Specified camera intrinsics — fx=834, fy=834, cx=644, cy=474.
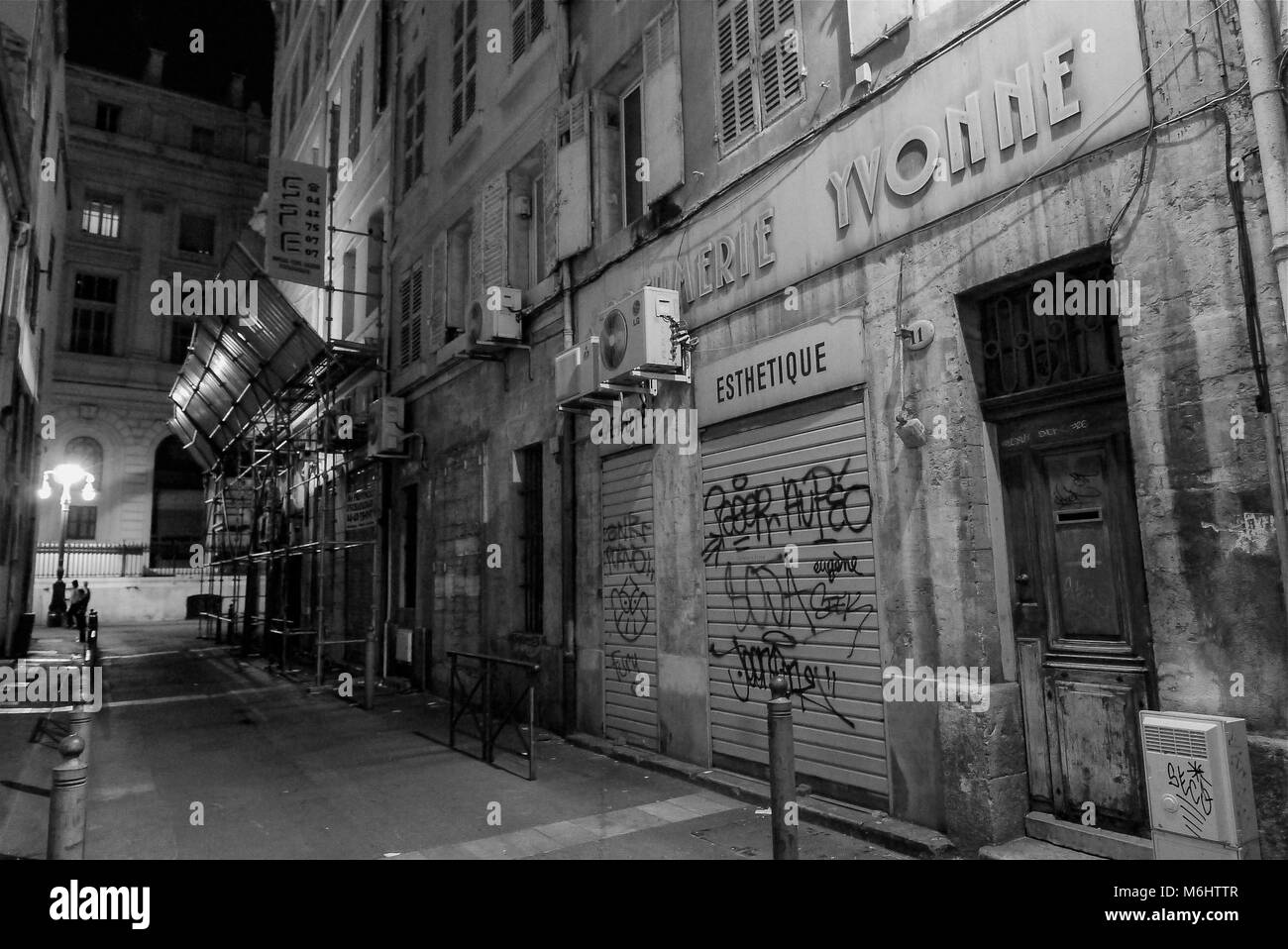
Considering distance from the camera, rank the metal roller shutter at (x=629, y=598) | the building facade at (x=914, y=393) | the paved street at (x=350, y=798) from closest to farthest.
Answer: the building facade at (x=914, y=393), the paved street at (x=350, y=798), the metal roller shutter at (x=629, y=598)

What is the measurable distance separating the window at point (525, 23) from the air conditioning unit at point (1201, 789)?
964cm

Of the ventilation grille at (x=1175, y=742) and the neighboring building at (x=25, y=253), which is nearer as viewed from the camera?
the ventilation grille at (x=1175, y=742)

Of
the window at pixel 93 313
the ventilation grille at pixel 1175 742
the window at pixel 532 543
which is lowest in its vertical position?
the ventilation grille at pixel 1175 742

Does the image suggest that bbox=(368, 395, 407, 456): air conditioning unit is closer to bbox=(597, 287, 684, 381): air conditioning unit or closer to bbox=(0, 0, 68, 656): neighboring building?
bbox=(0, 0, 68, 656): neighboring building

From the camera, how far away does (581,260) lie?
9.06m

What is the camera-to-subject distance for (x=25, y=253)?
48.1ft

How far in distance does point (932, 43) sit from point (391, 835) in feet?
20.5

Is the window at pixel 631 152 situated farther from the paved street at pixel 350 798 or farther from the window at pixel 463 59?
the paved street at pixel 350 798

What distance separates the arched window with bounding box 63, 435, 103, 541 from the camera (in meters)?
31.5

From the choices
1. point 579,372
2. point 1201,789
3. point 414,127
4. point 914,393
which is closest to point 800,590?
point 914,393

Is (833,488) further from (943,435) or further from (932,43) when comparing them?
(932,43)

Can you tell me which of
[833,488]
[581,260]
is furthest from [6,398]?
[833,488]

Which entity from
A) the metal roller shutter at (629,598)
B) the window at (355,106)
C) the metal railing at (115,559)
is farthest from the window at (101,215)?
the metal roller shutter at (629,598)

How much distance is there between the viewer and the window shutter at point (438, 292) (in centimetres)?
1233
